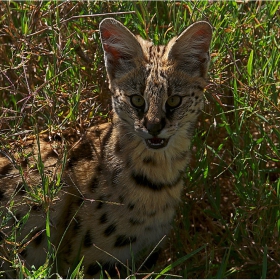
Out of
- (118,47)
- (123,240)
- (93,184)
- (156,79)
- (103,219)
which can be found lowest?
(123,240)

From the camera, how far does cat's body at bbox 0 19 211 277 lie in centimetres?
345

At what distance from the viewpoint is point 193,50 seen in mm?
3514

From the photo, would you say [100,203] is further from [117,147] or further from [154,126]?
[154,126]

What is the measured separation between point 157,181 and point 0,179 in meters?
0.81

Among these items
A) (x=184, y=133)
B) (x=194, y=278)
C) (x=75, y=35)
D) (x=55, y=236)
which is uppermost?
(x=75, y=35)

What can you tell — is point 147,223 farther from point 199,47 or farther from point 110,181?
point 199,47

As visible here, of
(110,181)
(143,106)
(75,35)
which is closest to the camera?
(143,106)

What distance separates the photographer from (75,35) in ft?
13.5

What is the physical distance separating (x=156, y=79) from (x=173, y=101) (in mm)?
130

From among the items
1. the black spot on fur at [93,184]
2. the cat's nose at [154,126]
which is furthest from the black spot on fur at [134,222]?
the cat's nose at [154,126]

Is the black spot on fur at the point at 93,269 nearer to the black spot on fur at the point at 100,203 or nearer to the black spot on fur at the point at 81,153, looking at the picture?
the black spot on fur at the point at 100,203

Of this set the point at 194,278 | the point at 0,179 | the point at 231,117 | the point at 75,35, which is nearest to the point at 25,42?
the point at 75,35

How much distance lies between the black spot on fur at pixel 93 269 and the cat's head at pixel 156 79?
683 mm

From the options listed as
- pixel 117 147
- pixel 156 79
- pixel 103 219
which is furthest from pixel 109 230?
pixel 156 79
